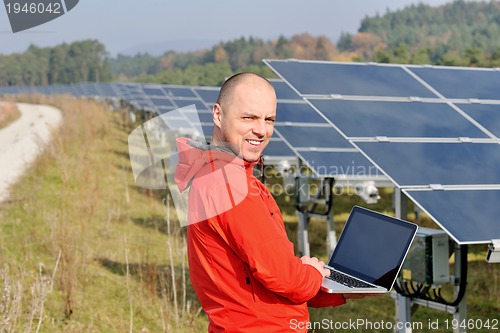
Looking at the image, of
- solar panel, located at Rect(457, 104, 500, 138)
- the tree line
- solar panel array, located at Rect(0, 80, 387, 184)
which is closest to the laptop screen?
solar panel, located at Rect(457, 104, 500, 138)

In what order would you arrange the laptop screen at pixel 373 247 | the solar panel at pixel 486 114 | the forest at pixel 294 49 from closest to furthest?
the laptop screen at pixel 373 247, the solar panel at pixel 486 114, the forest at pixel 294 49

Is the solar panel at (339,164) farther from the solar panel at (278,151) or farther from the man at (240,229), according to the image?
the man at (240,229)

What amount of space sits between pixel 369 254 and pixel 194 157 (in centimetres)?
121

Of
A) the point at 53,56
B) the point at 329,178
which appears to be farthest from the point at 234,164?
the point at 53,56

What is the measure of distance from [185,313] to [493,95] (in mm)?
3977

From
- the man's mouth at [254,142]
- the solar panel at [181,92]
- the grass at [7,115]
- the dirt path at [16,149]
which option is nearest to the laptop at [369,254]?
the man's mouth at [254,142]

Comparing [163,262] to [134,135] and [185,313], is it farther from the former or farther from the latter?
[134,135]

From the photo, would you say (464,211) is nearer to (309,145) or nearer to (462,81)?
(462,81)

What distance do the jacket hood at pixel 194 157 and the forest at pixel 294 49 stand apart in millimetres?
65114

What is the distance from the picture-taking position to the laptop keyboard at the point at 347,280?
3.45 metres

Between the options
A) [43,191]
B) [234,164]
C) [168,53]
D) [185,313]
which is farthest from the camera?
[168,53]

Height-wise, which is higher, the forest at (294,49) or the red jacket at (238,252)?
the red jacket at (238,252)

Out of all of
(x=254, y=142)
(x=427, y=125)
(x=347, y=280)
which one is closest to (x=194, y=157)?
(x=254, y=142)

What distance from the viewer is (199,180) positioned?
117 inches
